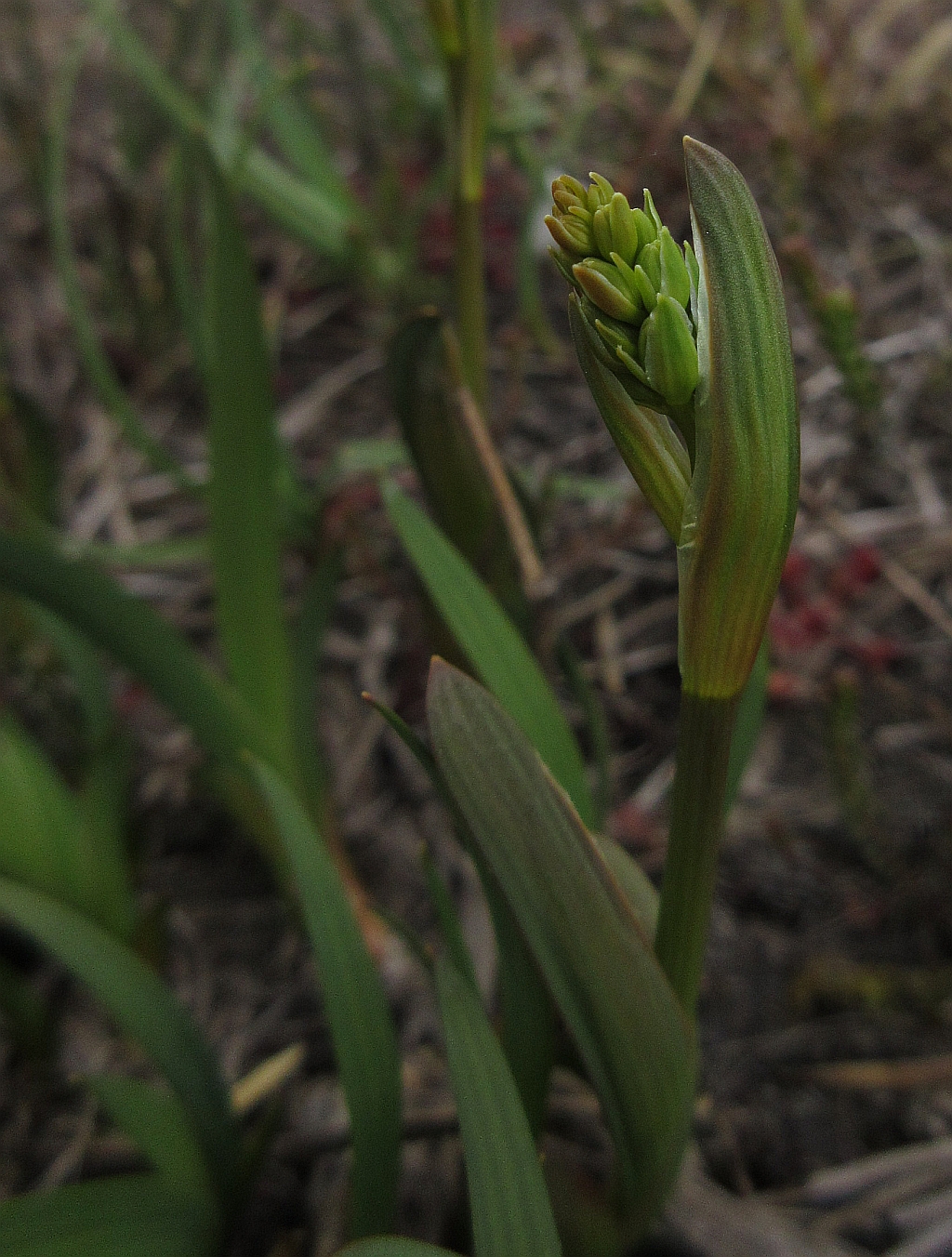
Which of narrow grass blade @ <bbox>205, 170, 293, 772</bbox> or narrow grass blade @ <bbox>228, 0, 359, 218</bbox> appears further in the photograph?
narrow grass blade @ <bbox>228, 0, 359, 218</bbox>

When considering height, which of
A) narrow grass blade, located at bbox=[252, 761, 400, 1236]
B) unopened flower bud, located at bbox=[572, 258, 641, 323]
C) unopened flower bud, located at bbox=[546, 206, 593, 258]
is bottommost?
narrow grass blade, located at bbox=[252, 761, 400, 1236]

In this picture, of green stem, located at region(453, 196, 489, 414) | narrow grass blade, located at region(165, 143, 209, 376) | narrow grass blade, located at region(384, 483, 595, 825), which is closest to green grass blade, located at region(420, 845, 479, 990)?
narrow grass blade, located at region(384, 483, 595, 825)

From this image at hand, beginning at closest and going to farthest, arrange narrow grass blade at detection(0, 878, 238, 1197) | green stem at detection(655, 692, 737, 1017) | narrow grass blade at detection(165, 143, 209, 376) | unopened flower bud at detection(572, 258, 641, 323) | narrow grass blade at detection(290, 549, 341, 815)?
unopened flower bud at detection(572, 258, 641, 323), green stem at detection(655, 692, 737, 1017), narrow grass blade at detection(0, 878, 238, 1197), narrow grass blade at detection(290, 549, 341, 815), narrow grass blade at detection(165, 143, 209, 376)

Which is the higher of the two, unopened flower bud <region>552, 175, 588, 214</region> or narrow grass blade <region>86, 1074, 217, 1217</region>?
unopened flower bud <region>552, 175, 588, 214</region>

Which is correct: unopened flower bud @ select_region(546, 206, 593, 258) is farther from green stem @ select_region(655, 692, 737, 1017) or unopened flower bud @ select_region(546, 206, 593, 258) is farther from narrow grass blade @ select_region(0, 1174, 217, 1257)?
narrow grass blade @ select_region(0, 1174, 217, 1257)

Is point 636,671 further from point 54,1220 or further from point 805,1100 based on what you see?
point 54,1220

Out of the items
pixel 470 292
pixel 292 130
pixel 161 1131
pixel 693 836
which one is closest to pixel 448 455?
pixel 470 292

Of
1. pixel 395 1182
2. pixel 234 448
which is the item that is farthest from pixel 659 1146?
pixel 234 448

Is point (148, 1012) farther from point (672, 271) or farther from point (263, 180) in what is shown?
point (263, 180)
